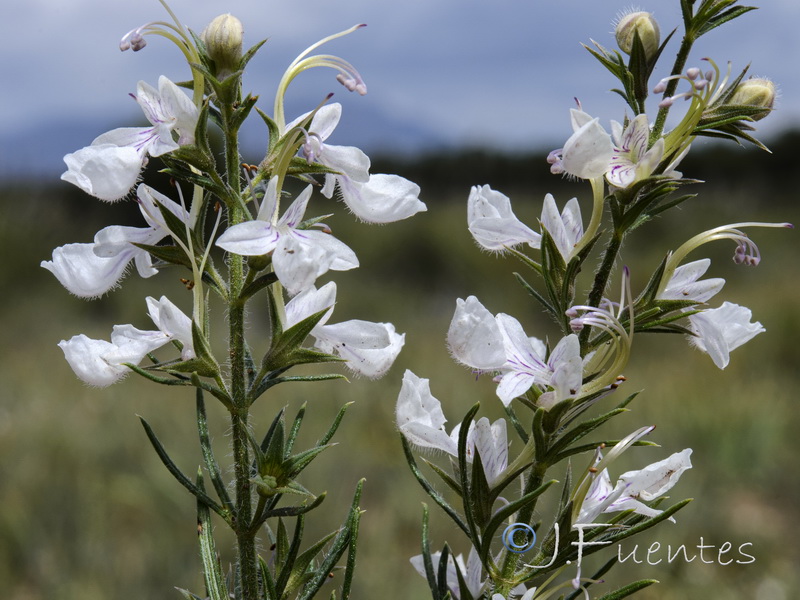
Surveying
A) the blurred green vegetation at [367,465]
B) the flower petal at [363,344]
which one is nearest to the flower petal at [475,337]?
the flower petal at [363,344]

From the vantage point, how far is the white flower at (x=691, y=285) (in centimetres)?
94

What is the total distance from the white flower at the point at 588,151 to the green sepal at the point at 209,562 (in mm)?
616

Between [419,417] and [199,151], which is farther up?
[199,151]

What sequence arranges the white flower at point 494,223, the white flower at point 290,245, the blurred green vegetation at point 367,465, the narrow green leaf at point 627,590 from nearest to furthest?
the white flower at point 290,245 → the narrow green leaf at point 627,590 → the white flower at point 494,223 → the blurred green vegetation at point 367,465

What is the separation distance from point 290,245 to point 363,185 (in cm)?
17

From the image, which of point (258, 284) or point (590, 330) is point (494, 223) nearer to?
point (590, 330)

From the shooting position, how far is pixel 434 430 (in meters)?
0.92

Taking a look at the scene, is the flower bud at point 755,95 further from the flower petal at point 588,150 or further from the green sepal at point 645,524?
the green sepal at point 645,524

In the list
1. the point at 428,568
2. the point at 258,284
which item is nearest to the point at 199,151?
the point at 258,284

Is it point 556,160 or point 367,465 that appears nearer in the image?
point 556,160

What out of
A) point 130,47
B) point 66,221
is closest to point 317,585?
point 130,47

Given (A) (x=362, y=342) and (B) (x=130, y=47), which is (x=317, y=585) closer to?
(A) (x=362, y=342)

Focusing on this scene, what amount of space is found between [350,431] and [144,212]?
4.36 m

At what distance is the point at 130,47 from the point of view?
87 centimetres
